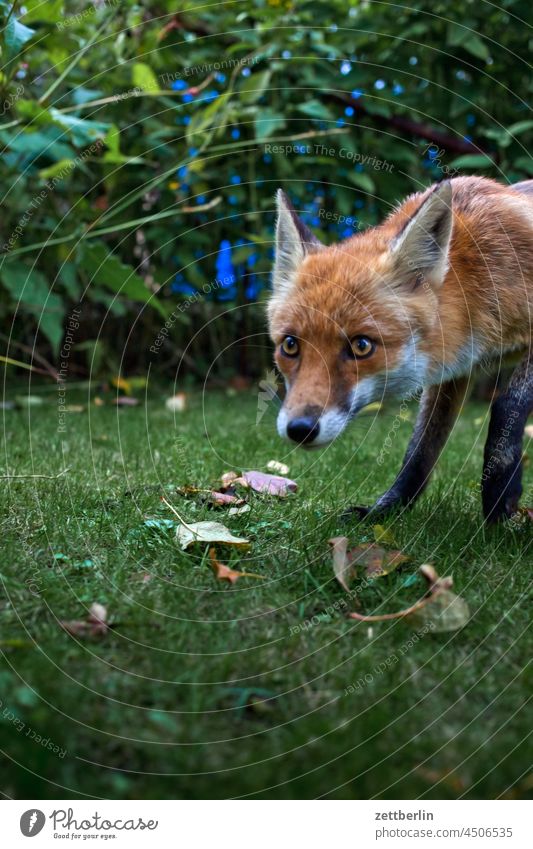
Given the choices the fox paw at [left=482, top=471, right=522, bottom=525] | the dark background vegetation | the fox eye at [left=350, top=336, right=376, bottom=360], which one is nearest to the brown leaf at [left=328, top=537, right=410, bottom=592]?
the fox paw at [left=482, top=471, right=522, bottom=525]

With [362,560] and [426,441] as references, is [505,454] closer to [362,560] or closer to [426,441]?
[426,441]

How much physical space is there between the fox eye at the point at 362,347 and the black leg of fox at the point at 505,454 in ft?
2.70

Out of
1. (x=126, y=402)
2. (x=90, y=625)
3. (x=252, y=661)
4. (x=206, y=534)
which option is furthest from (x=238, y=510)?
(x=126, y=402)

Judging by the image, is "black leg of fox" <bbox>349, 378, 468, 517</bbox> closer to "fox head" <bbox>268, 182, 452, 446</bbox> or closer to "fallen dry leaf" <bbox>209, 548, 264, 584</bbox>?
"fox head" <bbox>268, 182, 452, 446</bbox>

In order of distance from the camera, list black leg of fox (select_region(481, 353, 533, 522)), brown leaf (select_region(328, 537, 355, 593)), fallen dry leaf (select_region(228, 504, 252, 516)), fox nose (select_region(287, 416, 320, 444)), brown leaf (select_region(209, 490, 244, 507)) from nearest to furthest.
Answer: brown leaf (select_region(328, 537, 355, 593)) < fox nose (select_region(287, 416, 320, 444)) < black leg of fox (select_region(481, 353, 533, 522)) < fallen dry leaf (select_region(228, 504, 252, 516)) < brown leaf (select_region(209, 490, 244, 507))

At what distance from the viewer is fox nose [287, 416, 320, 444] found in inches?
153

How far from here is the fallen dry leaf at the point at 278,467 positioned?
577 cm

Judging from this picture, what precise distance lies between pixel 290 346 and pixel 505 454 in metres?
1.29

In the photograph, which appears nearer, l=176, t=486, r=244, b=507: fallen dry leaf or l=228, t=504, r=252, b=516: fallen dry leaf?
l=228, t=504, r=252, b=516: fallen dry leaf

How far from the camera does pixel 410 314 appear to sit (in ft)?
14.5

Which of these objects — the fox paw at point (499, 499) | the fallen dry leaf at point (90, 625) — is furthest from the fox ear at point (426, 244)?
the fallen dry leaf at point (90, 625)

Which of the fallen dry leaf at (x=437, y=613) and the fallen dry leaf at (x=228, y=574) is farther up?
the fallen dry leaf at (x=228, y=574)

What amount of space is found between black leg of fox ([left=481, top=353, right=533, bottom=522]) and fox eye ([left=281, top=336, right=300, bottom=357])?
1150 millimetres

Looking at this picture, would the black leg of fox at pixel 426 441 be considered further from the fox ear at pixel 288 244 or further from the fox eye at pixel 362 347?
the fox ear at pixel 288 244
